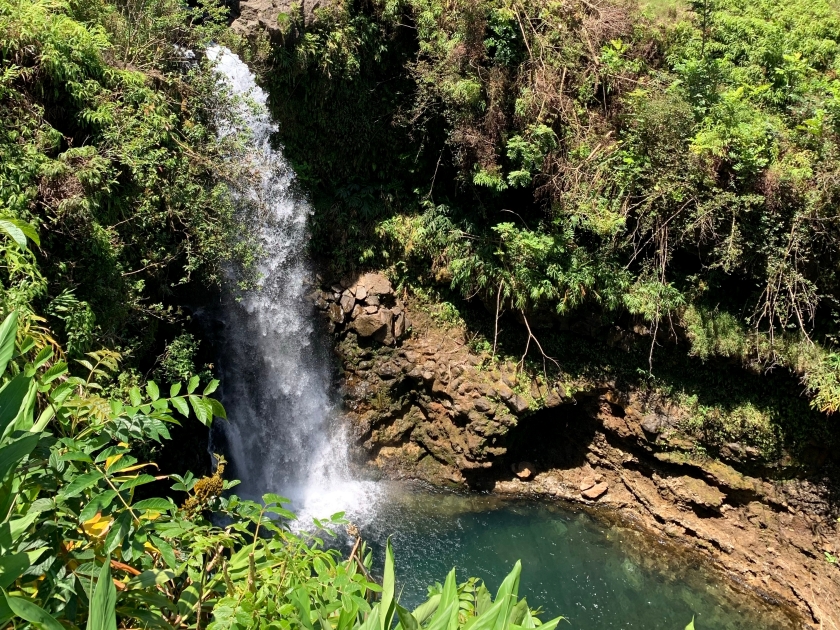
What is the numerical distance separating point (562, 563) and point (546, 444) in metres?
2.12

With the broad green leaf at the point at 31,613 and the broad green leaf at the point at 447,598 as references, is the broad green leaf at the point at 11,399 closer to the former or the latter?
the broad green leaf at the point at 31,613

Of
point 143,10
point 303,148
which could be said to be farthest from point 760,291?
point 143,10

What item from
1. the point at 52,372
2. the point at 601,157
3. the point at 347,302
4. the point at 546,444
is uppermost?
the point at 601,157

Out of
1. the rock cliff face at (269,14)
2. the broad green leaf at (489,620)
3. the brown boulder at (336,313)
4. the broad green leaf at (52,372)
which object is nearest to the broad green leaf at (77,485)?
the broad green leaf at (52,372)

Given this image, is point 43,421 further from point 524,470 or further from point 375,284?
point 524,470

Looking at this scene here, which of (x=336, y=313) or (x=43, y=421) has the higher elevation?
(x=43, y=421)

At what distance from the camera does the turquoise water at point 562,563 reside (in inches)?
298

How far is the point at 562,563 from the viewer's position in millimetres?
8242

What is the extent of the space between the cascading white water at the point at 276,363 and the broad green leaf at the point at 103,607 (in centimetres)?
790

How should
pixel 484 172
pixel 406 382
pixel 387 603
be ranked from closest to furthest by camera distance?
pixel 387 603 → pixel 484 172 → pixel 406 382

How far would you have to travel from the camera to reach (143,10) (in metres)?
7.82

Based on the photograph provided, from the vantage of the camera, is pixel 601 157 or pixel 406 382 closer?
pixel 601 157

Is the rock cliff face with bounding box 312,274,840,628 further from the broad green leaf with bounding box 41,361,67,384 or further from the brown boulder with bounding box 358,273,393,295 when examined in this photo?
the broad green leaf with bounding box 41,361,67,384

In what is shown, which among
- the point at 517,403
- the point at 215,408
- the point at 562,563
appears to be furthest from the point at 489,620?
the point at 562,563
